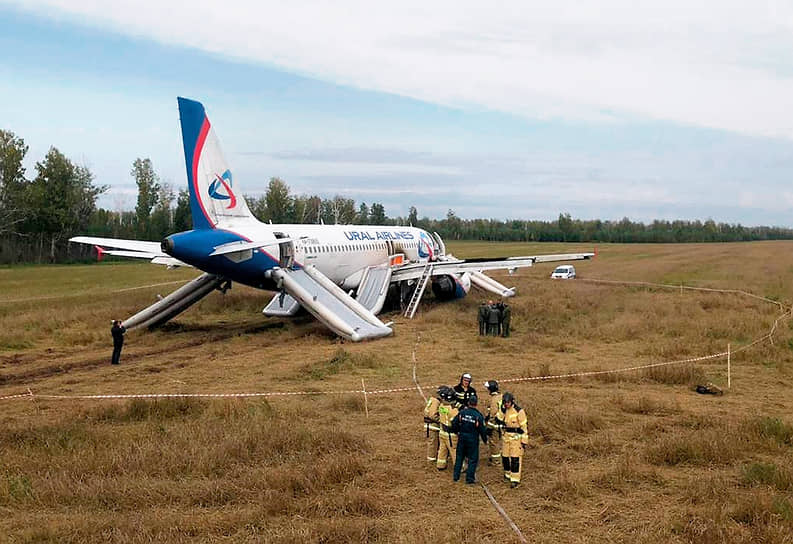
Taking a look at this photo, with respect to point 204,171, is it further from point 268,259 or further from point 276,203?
point 276,203

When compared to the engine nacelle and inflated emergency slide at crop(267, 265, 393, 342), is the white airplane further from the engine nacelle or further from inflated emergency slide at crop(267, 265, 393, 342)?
the engine nacelle

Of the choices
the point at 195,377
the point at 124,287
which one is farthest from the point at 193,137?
the point at 124,287

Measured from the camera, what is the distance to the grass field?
945cm

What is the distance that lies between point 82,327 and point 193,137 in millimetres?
10707

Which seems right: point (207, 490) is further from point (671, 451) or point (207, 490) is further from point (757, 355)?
point (757, 355)

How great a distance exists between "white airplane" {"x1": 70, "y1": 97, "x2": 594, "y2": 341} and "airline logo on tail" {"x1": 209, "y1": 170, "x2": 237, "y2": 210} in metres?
0.04

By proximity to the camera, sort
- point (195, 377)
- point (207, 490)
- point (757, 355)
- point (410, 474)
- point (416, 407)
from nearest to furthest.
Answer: point (207, 490) → point (410, 474) → point (416, 407) → point (195, 377) → point (757, 355)

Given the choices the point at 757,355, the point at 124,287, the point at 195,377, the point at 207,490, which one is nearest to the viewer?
the point at 207,490

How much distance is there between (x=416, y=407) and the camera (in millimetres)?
15812

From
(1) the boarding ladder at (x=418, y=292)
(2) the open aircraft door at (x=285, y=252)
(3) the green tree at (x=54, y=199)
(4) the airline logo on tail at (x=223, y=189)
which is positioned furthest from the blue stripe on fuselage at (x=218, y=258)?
(3) the green tree at (x=54, y=199)

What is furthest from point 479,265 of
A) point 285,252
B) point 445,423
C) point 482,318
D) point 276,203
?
point 276,203

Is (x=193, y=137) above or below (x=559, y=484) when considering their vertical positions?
above

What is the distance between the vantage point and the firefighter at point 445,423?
1153 cm

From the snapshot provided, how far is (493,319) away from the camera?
Answer: 2712 cm
